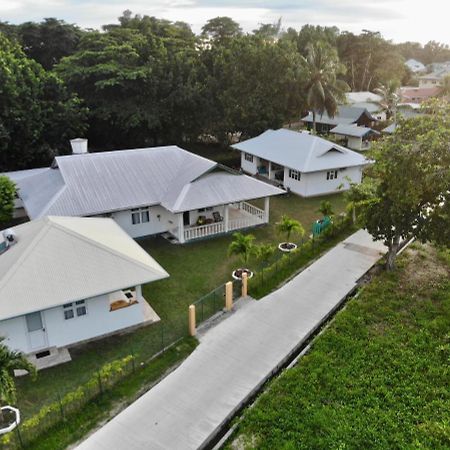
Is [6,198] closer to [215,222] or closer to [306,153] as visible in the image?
[215,222]

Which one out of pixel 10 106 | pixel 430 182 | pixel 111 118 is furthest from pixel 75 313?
pixel 111 118

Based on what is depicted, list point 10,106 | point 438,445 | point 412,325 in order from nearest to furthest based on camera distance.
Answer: point 438,445 < point 412,325 < point 10,106

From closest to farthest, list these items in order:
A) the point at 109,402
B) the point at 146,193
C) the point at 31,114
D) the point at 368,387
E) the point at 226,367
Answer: the point at 109,402 → the point at 368,387 → the point at 226,367 → the point at 146,193 → the point at 31,114

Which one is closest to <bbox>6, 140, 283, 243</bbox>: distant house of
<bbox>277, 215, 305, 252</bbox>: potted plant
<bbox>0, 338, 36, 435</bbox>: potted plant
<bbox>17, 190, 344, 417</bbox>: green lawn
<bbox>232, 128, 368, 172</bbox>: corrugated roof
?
<bbox>17, 190, 344, 417</bbox>: green lawn

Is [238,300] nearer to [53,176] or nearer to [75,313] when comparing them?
[75,313]

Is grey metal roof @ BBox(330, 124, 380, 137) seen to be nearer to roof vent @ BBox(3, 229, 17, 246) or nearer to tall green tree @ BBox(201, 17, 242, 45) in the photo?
tall green tree @ BBox(201, 17, 242, 45)

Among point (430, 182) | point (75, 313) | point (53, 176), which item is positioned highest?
point (430, 182)

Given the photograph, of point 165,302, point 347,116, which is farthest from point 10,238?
point 347,116
